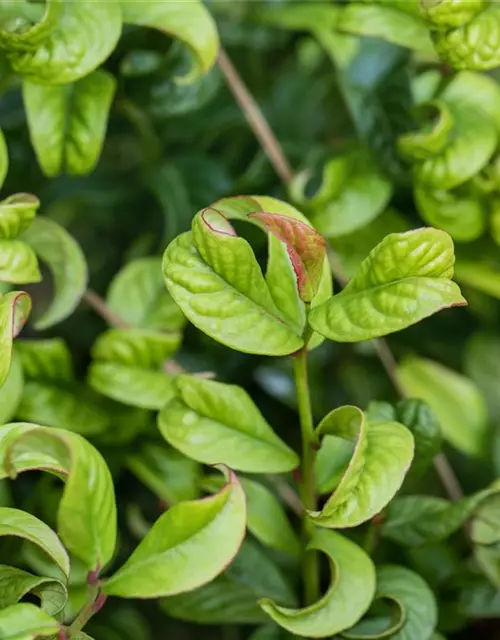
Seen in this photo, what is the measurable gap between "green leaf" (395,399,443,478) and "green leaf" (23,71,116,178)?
0.24 meters

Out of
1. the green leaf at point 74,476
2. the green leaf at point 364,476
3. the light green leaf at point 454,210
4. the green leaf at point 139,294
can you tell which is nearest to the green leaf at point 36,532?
the green leaf at point 74,476

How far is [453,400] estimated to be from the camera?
702 millimetres

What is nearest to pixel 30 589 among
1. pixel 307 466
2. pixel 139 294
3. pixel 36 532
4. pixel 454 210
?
pixel 36 532

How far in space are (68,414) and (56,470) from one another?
0.60 feet

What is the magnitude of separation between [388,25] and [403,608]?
0.35 metres

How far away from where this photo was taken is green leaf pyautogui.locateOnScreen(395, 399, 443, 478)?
0.49 m

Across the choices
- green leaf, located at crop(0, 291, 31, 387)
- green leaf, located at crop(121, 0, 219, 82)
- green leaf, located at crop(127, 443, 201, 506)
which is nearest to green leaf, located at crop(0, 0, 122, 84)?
green leaf, located at crop(121, 0, 219, 82)

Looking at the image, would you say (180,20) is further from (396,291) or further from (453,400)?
(453,400)

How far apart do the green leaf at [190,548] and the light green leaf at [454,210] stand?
0.29 meters

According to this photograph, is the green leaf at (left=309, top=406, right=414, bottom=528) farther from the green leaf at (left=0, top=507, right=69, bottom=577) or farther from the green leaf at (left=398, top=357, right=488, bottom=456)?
the green leaf at (left=398, top=357, right=488, bottom=456)

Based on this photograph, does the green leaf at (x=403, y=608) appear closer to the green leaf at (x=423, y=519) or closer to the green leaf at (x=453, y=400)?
the green leaf at (x=423, y=519)

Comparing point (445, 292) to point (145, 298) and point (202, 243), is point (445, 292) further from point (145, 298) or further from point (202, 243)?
point (145, 298)

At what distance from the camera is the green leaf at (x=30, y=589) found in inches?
15.5

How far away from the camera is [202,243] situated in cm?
40
